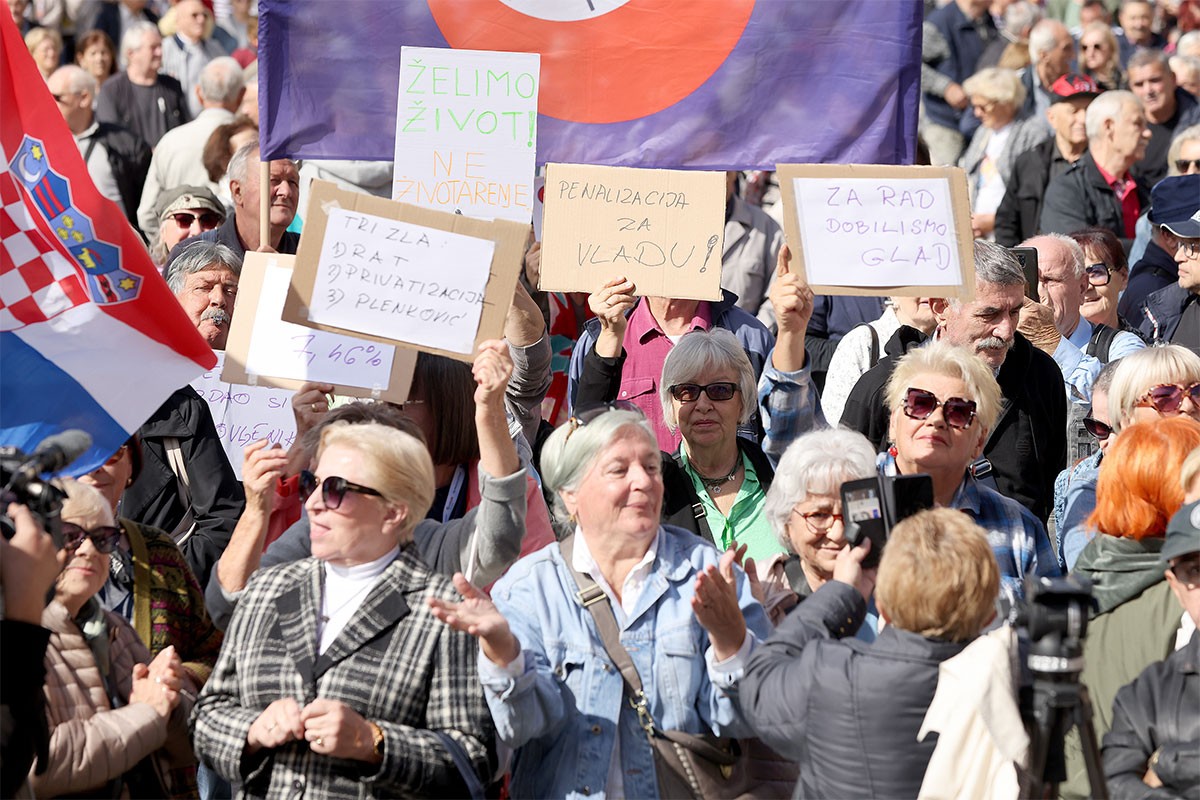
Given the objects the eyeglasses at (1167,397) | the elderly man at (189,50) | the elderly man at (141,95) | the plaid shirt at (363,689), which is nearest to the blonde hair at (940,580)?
the plaid shirt at (363,689)

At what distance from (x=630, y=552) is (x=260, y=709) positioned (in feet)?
3.29

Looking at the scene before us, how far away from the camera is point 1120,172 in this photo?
1043 centimetres

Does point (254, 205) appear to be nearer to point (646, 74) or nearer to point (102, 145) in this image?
point (646, 74)

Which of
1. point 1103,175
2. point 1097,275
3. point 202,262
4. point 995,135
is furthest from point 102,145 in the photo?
point 1097,275

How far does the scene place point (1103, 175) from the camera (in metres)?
10.4

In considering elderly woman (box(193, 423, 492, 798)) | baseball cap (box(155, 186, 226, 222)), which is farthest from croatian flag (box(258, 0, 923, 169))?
elderly woman (box(193, 423, 492, 798))

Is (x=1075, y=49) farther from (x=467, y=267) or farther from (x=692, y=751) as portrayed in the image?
(x=692, y=751)

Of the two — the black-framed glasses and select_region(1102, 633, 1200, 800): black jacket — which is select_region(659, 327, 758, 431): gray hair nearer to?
the black-framed glasses

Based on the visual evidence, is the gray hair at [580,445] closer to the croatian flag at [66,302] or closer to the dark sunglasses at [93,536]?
the dark sunglasses at [93,536]

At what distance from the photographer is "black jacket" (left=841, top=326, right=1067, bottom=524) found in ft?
21.0

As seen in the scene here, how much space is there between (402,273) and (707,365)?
1.08m

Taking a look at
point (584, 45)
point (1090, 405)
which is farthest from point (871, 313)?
point (584, 45)

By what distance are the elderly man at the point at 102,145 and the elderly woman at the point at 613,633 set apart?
23.1ft

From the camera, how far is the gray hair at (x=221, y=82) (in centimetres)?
1152
